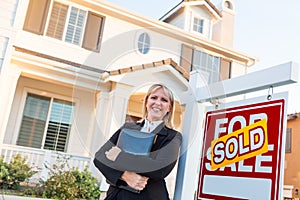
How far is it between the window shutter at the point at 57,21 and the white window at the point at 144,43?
5.55 m

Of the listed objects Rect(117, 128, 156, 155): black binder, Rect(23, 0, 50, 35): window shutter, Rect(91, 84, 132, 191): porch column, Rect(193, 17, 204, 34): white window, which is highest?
Rect(193, 17, 204, 34): white window

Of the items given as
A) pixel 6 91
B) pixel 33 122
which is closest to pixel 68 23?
pixel 6 91

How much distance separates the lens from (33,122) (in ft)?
19.4

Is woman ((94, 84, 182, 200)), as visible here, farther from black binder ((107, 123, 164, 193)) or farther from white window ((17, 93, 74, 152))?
white window ((17, 93, 74, 152))

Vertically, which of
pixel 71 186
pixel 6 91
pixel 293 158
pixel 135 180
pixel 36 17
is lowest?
pixel 71 186

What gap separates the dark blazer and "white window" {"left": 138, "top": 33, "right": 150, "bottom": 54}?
0.30 metres

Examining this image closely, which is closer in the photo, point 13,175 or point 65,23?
point 13,175

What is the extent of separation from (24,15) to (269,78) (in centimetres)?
564

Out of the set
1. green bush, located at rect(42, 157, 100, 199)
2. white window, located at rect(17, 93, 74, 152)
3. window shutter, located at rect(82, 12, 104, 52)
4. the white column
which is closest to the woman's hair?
the white column

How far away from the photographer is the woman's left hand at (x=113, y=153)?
1.03m

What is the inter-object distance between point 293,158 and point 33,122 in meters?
8.78

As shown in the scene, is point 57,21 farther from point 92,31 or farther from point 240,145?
point 240,145

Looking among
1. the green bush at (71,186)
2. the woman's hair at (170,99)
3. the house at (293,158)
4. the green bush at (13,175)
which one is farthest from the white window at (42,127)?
the house at (293,158)

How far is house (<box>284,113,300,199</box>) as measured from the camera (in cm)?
955
